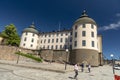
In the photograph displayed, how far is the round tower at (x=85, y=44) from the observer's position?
3531 centimetres

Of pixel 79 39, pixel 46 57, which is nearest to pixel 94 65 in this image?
pixel 79 39

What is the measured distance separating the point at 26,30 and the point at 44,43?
38.4 feet

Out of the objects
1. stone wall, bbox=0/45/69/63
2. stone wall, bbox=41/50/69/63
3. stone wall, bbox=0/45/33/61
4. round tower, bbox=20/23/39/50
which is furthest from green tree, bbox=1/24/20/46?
stone wall, bbox=41/50/69/63

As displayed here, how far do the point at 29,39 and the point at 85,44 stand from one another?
30.7 metres

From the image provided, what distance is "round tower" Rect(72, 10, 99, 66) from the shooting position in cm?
3531

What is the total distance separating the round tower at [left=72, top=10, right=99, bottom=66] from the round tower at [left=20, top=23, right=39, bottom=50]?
83.7 feet

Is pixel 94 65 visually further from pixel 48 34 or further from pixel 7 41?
pixel 7 41

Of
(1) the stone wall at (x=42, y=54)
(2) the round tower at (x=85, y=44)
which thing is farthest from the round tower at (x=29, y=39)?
(2) the round tower at (x=85, y=44)

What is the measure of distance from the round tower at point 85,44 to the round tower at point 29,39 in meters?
25.5

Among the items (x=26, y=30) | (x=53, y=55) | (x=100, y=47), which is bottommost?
(x=53, y=55)

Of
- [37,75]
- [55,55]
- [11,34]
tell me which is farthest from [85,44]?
[11,34]

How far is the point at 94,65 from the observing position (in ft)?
116

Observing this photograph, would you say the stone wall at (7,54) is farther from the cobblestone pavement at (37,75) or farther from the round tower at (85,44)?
the cobblestone pavement at (37,75)

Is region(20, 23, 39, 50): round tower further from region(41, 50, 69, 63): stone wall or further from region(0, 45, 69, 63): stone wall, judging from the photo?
region(41, 50, 69, 63): stone wall
